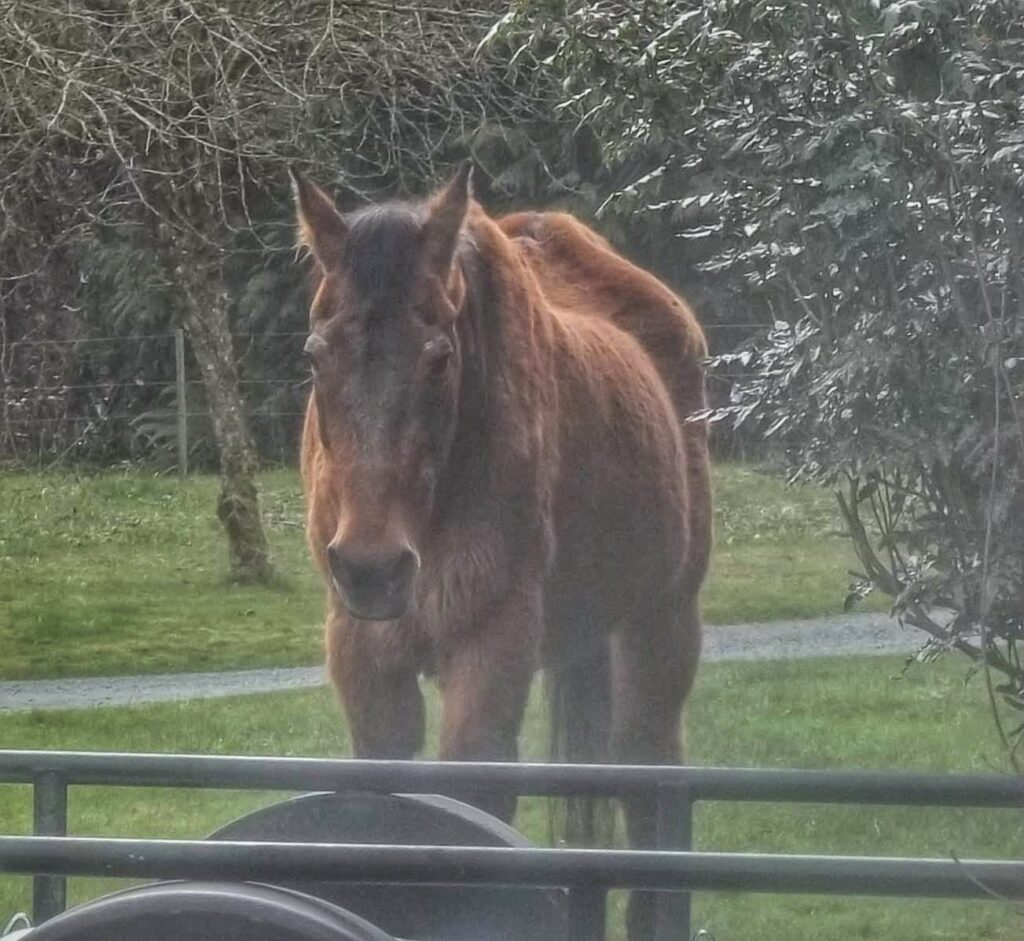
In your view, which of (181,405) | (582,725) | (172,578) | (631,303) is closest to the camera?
(582,725)

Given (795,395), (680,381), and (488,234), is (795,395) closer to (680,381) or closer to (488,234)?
(488,234)

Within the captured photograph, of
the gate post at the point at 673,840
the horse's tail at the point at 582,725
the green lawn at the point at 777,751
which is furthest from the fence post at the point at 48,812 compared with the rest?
the horse's tail at the point at 582,725

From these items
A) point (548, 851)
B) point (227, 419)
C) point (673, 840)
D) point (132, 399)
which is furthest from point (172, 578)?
point (548, 851)

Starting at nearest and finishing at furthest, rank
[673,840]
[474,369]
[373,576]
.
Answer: [673,840] → [373,576] → [474,369]

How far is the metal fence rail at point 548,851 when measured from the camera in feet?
3.43

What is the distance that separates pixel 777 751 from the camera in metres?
3.66

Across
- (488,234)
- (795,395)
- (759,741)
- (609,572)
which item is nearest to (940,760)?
(759,741)

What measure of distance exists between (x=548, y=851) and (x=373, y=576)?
1.28 metres

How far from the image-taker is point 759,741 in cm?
366

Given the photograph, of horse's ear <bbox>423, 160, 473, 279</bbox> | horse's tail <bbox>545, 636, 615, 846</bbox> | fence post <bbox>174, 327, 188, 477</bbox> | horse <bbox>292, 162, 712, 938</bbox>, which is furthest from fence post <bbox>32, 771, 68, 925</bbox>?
fence post <bbox>174, 327, 188, 477</bbox>

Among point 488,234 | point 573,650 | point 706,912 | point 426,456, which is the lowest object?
point 706,912

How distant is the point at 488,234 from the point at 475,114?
637 millimetres

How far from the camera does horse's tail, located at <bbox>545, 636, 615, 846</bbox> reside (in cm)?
313

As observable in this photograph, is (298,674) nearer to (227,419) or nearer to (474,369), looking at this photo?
(227,419)
